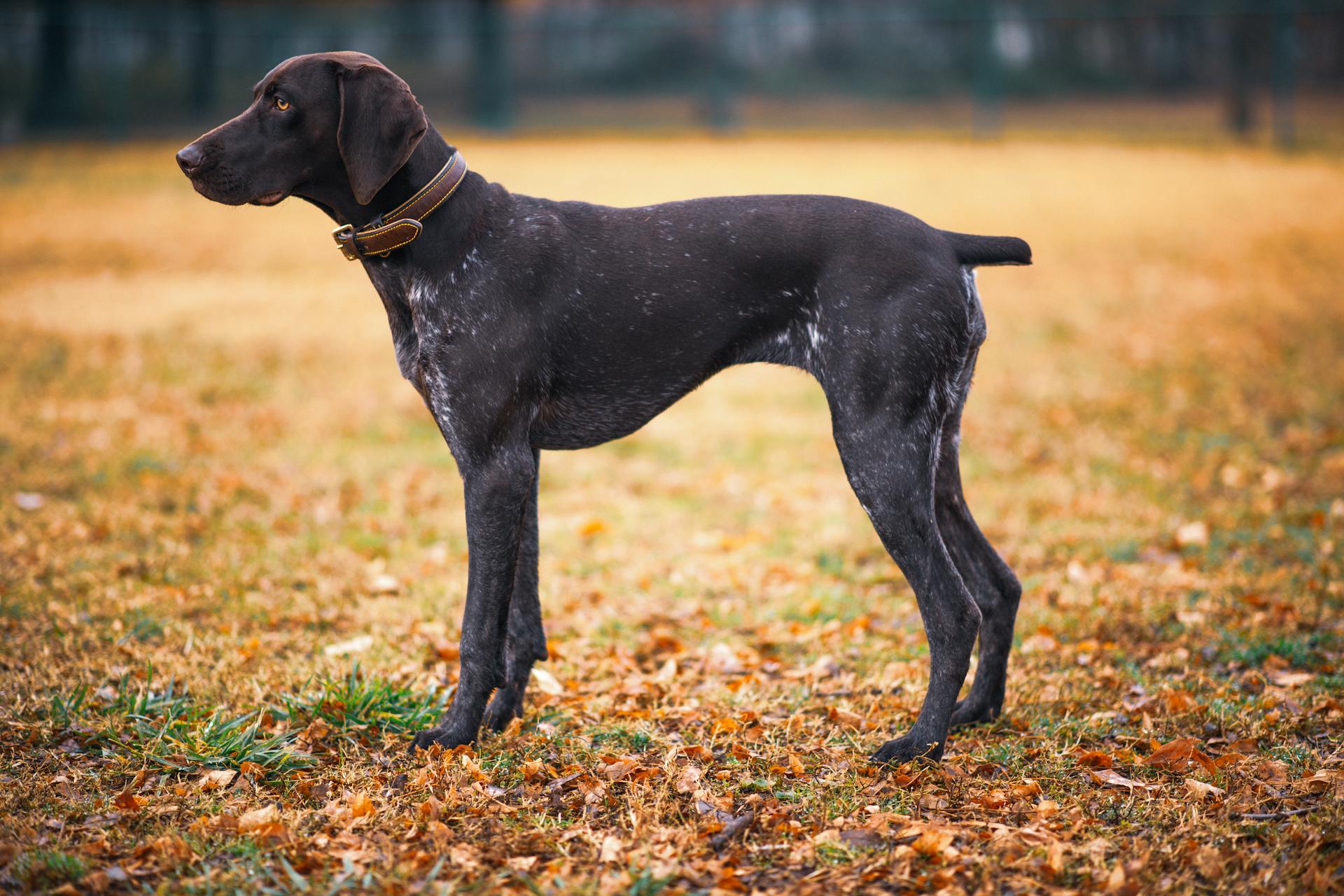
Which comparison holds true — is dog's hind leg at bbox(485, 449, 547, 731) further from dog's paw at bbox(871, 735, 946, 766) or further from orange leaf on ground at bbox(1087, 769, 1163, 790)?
orange leaf on ground at bbox(1087, 769, 1163, 790)

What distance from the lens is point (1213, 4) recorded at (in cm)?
2170

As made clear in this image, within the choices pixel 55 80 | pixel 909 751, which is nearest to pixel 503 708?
pixel 909 751

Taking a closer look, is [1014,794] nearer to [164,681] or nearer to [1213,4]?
[164,681]

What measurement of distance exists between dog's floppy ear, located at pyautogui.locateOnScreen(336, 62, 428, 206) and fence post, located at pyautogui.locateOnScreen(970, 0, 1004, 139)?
20974 millimetres

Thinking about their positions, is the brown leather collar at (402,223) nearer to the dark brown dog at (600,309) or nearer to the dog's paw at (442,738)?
the dark brown dog at (600,309)

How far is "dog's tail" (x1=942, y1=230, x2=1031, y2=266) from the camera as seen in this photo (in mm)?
3996

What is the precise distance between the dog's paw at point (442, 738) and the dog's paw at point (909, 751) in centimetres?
151

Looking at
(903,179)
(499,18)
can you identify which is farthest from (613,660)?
(499,18)

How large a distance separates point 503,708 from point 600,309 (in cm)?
162

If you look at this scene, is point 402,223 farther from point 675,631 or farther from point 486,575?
point 675,631

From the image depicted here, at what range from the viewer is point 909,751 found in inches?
159

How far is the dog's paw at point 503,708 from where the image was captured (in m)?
4.34

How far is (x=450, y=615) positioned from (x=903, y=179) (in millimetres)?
15605

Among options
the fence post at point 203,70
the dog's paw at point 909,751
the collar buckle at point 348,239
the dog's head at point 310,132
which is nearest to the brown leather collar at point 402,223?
the collar buckle at point 348,239
